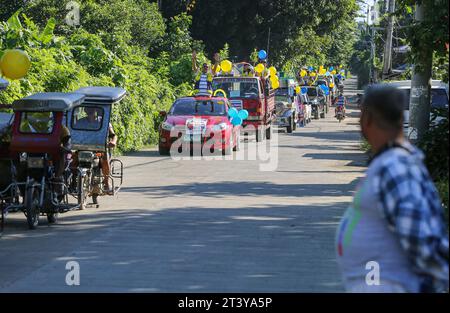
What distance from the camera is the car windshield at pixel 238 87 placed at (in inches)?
1373

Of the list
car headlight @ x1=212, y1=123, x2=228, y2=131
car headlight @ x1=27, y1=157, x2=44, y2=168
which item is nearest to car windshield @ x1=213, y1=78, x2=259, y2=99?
car headlight @ x1=212, y1=123, x2=228, y2=131

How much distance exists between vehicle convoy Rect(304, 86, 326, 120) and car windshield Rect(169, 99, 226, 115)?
30.7 meters

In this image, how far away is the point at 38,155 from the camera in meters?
13.8

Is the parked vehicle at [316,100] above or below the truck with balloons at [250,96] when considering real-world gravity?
below

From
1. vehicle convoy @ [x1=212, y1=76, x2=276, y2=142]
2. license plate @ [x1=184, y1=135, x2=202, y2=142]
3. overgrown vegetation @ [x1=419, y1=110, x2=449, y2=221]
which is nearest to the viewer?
overgrown vegetation @ [x1=419, y1=110, x2=449, y2=221]

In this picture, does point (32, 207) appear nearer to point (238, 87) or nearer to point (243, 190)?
point (243, 190)

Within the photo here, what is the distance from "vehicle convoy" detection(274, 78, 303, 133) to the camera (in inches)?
1673

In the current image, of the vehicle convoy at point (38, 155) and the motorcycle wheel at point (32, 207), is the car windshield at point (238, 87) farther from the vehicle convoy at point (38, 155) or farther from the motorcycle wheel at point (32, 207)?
the motorcycle wheel at point (32, 207)

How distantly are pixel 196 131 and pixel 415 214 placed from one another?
22109mm

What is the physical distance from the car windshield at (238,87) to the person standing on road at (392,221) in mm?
30400

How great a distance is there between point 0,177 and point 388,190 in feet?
34.9

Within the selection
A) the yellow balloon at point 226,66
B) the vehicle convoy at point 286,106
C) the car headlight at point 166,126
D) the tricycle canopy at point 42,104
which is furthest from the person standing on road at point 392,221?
the vehicle convoy at point 286,106

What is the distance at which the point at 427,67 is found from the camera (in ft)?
44.2

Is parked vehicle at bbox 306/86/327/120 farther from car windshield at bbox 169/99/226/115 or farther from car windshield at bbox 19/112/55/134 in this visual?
car windshield at bbox 19/112/55/134
